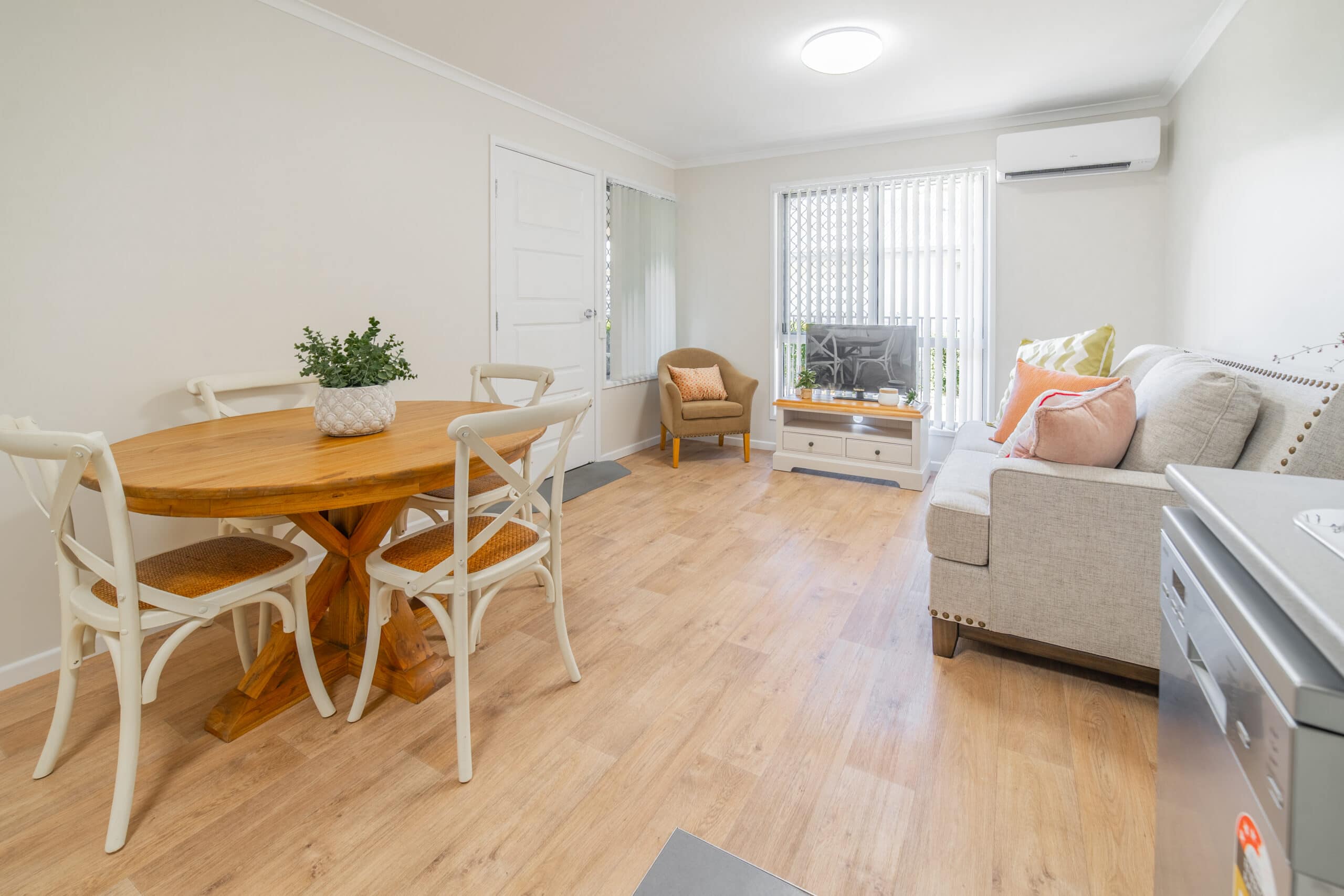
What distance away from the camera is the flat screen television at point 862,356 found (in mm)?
4477

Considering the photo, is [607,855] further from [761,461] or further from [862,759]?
[761,461]

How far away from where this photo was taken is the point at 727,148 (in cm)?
504

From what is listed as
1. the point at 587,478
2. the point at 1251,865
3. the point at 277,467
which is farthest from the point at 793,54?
the point at 1251,865

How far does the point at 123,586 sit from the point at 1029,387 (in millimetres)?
3404

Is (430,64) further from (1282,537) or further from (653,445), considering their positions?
(1282,537)

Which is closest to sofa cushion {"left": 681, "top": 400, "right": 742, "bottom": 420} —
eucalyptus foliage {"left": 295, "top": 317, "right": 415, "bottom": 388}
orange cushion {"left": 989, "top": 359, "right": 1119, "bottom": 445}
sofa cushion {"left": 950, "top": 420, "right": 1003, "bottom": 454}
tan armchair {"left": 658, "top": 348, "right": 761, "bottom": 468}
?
tan armchair {"left": 658, "top": 348, "right": 761, "bottom": 468}

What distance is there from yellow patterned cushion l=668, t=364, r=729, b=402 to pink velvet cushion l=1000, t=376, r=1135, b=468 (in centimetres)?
310

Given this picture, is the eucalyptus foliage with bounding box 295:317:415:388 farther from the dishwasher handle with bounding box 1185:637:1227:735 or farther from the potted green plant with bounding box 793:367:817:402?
the potted green plant with bounding box 793:367:817:402

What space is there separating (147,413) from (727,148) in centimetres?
427

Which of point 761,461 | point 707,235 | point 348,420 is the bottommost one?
point 761,461

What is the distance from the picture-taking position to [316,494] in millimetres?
1443

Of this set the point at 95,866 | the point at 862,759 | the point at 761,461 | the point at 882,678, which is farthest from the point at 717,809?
the point at 761,461

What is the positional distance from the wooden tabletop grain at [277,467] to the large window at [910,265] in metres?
3.68

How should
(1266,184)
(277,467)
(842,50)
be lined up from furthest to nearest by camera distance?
(842,50), (1266,184), (277,467)
